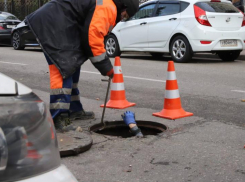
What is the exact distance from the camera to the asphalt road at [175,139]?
3.68 metres

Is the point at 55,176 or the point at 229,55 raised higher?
the point at 55,176

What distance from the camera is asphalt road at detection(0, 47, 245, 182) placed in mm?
3676

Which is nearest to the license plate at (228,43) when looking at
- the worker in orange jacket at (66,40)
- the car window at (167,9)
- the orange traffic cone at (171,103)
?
the car window at (167,9)

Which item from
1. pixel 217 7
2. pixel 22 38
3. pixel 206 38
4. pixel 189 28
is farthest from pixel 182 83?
pixel 22 38

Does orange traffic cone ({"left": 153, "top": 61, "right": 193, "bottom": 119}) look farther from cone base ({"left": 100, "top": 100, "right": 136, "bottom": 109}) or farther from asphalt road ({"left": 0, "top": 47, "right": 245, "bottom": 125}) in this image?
cone base ({"left": 100, "top": 100, "right": 136, "bottom": 109})

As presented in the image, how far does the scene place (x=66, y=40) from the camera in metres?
4.69

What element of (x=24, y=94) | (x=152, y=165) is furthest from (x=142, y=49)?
(x=24, y=94)

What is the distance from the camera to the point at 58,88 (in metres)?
4.72

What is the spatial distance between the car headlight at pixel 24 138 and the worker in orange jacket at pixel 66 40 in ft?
9.72

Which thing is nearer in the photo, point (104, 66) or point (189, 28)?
point (104, 66)

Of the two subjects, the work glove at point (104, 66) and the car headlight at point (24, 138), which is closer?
the car headlight at point (24, 138)

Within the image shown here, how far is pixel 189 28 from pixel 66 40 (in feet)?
24.5

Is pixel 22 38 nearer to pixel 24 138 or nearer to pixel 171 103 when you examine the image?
pixel 171 103

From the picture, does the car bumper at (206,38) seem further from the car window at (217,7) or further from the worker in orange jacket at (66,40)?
the worker in orange jacket at (66,40)
